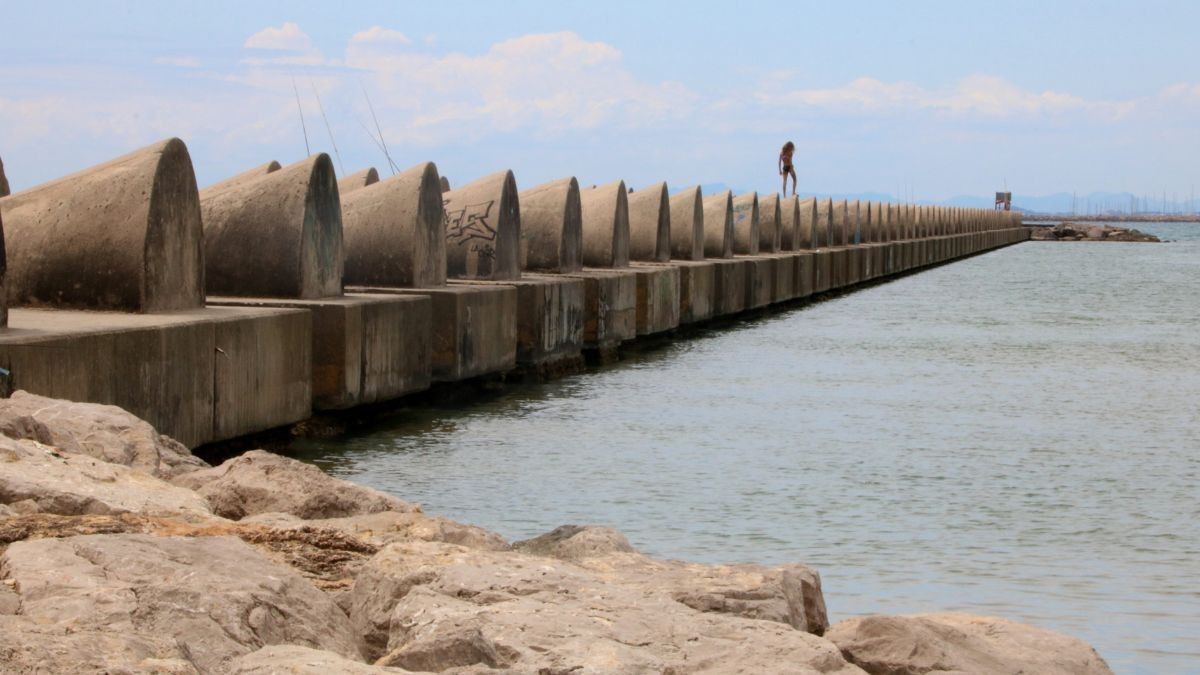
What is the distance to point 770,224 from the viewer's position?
28.0m

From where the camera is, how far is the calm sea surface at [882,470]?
A: 21.0ft

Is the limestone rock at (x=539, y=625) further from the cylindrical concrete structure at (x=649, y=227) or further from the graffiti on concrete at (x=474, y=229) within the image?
the cylindrical concrete structure at (x=649, y=227)

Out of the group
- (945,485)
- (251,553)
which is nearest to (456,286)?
(945,485)

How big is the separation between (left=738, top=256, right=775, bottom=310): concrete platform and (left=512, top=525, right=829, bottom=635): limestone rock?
1770 cm

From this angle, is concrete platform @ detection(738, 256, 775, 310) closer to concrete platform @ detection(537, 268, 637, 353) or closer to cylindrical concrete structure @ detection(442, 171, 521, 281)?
concrete platform @ detection(537, 268, 637, 353)

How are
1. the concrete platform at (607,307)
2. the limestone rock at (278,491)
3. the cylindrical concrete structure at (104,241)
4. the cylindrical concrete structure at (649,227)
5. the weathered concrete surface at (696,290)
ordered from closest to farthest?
the limestone rock at (278,491) → the cylindrical concrete structure at (104,241) → the concrete platform at (607,307) → the weathered concrete surface at (696,290) → the cylindrical concrete structure at (649,227)

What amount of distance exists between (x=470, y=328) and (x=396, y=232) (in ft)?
2.69

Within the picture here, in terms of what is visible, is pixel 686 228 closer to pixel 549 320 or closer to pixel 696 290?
pixel 696 290

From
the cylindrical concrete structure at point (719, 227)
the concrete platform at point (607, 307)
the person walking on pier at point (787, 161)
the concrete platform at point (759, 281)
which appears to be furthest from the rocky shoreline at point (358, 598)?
the person walking on pier at point (787, 161)

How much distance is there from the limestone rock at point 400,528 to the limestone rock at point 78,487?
23 cm

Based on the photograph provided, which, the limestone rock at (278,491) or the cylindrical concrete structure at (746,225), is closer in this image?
the limestone rock at (278,491)

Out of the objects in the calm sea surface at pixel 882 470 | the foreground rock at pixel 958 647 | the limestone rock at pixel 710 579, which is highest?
the limestone rock at pixel 710 579

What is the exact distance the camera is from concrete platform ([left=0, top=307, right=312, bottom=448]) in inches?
268

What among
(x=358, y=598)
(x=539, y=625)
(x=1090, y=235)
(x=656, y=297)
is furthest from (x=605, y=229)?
(x=1090, y=235)
